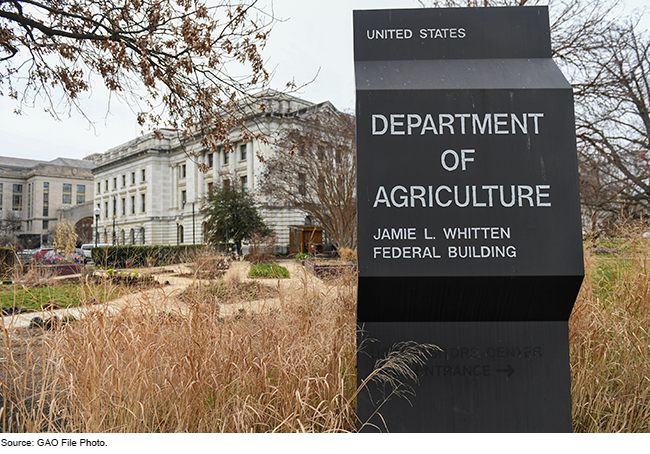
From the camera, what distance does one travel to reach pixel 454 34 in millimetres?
2795

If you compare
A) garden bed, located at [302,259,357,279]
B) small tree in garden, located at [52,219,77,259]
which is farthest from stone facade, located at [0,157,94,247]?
garden bed, located at [302,259,357,279]

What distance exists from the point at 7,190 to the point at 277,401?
109158 millimetres

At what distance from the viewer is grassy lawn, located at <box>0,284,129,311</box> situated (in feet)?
12.0

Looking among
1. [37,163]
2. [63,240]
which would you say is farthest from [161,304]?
[37,163]

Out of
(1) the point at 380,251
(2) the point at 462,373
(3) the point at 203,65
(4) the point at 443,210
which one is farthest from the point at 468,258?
(3) the point at 203,65

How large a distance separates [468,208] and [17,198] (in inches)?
4363

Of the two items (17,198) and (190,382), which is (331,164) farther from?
(17,198)

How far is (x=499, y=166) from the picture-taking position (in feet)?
8.20

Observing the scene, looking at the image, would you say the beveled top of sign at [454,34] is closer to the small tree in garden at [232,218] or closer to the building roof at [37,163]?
the small tree in garden at [232,218]

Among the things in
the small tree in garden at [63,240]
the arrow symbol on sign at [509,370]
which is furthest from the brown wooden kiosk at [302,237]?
the arrow symbol on sign at [509,370]

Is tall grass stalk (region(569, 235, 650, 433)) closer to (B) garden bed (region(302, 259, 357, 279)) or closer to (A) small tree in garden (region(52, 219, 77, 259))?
(B) garden bed (region(302, 259, 357, 279))

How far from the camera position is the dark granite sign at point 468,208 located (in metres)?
2.45

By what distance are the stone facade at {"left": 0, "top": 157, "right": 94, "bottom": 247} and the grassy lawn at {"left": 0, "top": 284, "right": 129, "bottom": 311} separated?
279 feet

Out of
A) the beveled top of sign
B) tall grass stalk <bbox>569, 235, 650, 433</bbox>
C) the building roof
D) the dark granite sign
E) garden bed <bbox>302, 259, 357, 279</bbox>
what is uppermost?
the building roof
